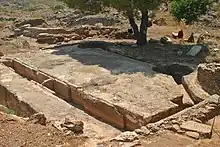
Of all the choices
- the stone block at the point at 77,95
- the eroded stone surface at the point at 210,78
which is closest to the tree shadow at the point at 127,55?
the stone block at the point at 77,95

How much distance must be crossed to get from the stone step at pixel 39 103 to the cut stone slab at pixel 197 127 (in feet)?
6.53

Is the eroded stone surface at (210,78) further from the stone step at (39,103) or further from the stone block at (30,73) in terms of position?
the stone block at (30,73)

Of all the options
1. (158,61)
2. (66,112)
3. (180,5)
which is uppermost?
(180,5)

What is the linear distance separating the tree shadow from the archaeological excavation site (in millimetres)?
36

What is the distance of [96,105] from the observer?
9914mm

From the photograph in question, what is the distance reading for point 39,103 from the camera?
1045 centimetres

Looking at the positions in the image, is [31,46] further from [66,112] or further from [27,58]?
[66,112]

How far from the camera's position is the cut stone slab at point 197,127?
7437 millimetres

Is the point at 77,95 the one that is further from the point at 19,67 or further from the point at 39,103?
the point at 19,67

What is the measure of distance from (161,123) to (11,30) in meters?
17.3

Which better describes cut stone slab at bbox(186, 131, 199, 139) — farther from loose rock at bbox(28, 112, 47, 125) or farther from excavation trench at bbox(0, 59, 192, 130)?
loose rock at bbox(28, 112, 47, 125)

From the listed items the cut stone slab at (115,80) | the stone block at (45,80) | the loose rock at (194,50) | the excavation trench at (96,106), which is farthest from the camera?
the loose rock at (194,50)

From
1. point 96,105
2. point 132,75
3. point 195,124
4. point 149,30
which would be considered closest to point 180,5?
point 149,30

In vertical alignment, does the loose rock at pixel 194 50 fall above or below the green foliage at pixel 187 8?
below
